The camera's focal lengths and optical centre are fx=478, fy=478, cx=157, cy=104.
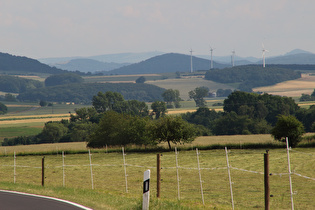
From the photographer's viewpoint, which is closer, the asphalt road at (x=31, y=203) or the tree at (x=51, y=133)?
the asphalt road at (x=31, y=203)

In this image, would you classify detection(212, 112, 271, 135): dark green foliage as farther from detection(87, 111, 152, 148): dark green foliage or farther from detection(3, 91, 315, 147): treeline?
detection(87, 111, 152, 148): dark green foliage

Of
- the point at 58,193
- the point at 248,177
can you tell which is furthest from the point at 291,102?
the point at 58,193

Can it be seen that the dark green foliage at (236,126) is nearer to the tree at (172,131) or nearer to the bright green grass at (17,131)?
the bright green grass at (17,131)

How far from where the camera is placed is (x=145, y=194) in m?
18.0

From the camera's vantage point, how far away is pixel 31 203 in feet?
66.8

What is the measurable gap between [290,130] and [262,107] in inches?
3957

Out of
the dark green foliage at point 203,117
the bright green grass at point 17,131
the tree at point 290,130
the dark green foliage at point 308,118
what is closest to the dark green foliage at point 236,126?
the dark green foliage at point 308,118

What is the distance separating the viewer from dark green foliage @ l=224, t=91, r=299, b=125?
6727 inches

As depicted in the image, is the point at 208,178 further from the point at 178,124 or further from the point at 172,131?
the point at 178,124

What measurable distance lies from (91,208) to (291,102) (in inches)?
6437

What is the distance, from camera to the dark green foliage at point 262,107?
170875 millimetres

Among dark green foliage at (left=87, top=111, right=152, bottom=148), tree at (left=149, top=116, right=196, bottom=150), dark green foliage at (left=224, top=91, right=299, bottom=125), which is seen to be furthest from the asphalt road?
dark green foliage at (left=224, top=91, right=299, bottom=125)

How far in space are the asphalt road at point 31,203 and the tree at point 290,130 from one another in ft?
183

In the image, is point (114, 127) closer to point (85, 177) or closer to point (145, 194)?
point (85, 177)
